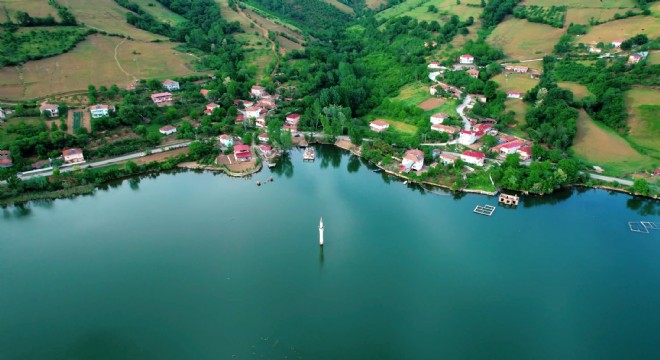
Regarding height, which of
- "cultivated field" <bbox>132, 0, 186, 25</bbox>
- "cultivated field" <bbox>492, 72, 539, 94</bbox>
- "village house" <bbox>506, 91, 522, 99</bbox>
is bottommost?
"village house" <bbox>506, 91, 522, 99</bbox>

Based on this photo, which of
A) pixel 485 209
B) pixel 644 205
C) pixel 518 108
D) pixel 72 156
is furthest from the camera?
pixel 518 108

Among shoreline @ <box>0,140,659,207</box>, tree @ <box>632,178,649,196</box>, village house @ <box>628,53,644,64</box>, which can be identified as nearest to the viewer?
shoreline @ <box>0,140,659,207</box>

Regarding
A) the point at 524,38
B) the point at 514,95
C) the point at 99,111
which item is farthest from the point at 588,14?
the point at 99,111

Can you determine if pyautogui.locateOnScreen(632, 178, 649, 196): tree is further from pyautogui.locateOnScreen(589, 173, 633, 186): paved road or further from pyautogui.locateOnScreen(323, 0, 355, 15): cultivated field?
pyautogui.locateOnScreen(323, 0, 355, 15): cultivated field

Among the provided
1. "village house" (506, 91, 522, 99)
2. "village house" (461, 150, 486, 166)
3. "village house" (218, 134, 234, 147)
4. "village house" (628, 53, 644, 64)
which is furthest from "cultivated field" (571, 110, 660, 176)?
"village house" (218, 134, 234, 147)

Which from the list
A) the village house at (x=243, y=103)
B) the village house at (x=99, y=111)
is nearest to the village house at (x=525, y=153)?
the village house at (x=243, y=103)

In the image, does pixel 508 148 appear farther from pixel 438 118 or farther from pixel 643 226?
pixel 643 226
